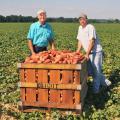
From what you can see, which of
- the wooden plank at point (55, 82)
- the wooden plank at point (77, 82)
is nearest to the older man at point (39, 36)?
the wooden plank at point (55, 82)

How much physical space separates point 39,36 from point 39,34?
0.07 m

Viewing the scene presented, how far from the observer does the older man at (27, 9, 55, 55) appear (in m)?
9.68

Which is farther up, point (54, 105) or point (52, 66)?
point (52, 66)

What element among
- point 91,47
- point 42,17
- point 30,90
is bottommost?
point 30,90

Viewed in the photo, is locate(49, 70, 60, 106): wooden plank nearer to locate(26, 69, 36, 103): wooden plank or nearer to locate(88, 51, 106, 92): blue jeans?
locate(26, 69, 36, 103): wooden plank

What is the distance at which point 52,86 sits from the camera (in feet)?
27.1

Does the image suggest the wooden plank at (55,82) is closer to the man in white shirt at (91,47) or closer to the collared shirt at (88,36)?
the man in white shirt at (91,47)

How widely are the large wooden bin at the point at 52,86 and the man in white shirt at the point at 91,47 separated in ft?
4.19

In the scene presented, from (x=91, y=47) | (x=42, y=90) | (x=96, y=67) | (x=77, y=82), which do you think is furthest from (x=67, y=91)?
(x=96, y=67)

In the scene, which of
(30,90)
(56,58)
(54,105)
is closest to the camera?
(54,105)

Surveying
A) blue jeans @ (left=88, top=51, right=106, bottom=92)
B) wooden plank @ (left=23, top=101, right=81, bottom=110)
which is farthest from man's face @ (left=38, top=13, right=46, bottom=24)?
wooden plank @ (left=23, top=101, right=81, bottom=110)

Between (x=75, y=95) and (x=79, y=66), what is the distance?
23.9 inches

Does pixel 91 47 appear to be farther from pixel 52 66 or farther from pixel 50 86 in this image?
pixel 50 86

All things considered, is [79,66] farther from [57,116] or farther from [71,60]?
[57,116]
